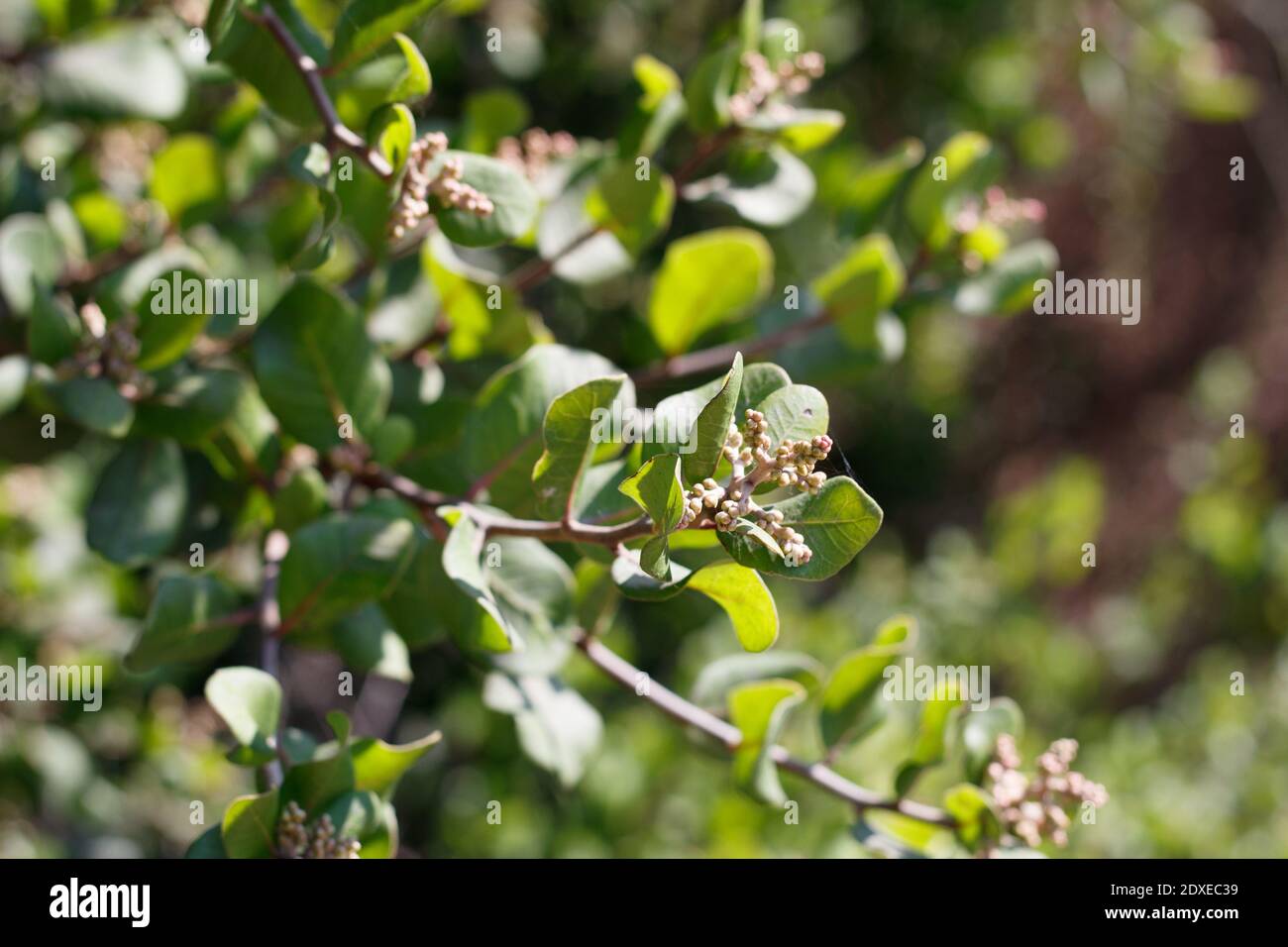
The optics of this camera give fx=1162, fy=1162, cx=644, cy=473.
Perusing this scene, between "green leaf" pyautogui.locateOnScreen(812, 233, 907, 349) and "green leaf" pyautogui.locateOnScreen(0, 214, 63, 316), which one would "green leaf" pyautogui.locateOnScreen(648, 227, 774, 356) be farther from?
"green leaf" pyautogui.locateOnScreen(0, 214, 63, 316)

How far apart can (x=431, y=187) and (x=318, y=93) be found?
5.4 inches

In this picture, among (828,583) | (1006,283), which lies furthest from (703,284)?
(828,583)

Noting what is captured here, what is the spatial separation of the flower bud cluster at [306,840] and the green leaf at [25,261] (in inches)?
26.4

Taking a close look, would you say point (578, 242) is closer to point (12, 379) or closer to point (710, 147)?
point (710, 147)

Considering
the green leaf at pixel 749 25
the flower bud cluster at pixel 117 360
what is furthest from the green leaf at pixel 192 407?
the green leaf at pixel 749 25

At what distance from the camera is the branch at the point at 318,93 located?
1024mm

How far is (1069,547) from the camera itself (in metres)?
3.26

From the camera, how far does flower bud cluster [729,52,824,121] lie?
4.41ft

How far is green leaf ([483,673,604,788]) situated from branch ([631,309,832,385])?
43 centimetres

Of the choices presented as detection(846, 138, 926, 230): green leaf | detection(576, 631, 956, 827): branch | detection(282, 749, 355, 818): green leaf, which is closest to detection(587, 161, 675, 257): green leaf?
detection(846, 138, 926, 230): green leaf

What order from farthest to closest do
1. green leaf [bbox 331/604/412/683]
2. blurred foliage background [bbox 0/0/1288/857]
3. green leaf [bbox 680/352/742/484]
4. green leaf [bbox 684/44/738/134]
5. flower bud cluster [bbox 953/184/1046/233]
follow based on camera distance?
blurred foliage background [bbox 0/0/1288/857], flower bud cluster [bbox 953/184/1046/233], green leaf [bbox 684/44/738/134], green leaf [bbox 331/604/412/683], green leaf [bbox 680/352/742/484]

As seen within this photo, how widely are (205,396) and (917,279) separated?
0.95 m

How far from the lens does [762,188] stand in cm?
146

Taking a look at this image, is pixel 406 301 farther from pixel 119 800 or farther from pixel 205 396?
pixel 119 800
